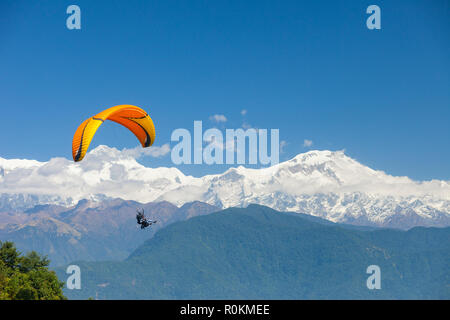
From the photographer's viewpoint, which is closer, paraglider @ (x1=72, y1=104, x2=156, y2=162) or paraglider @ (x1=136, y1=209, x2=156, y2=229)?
paraglider @ (x1=72, y1=104, x2=156, y2=162)

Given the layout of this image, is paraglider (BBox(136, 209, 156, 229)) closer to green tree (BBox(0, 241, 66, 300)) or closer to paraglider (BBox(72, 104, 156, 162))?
paraglider (BBox(72, 104, 156, 162))

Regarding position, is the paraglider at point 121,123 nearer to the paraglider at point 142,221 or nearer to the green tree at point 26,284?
the paraglider at point 142,221

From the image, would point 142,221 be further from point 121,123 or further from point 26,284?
point 26,284

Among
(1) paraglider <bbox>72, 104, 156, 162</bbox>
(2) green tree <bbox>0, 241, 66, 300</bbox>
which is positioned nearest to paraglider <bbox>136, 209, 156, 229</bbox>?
(1) paraglider <bbox>72, 104, 156, 162</bbox>

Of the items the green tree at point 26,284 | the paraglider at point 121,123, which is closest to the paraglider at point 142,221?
the paraglider at point 121,123

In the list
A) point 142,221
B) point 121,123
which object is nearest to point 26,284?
point 121,123
